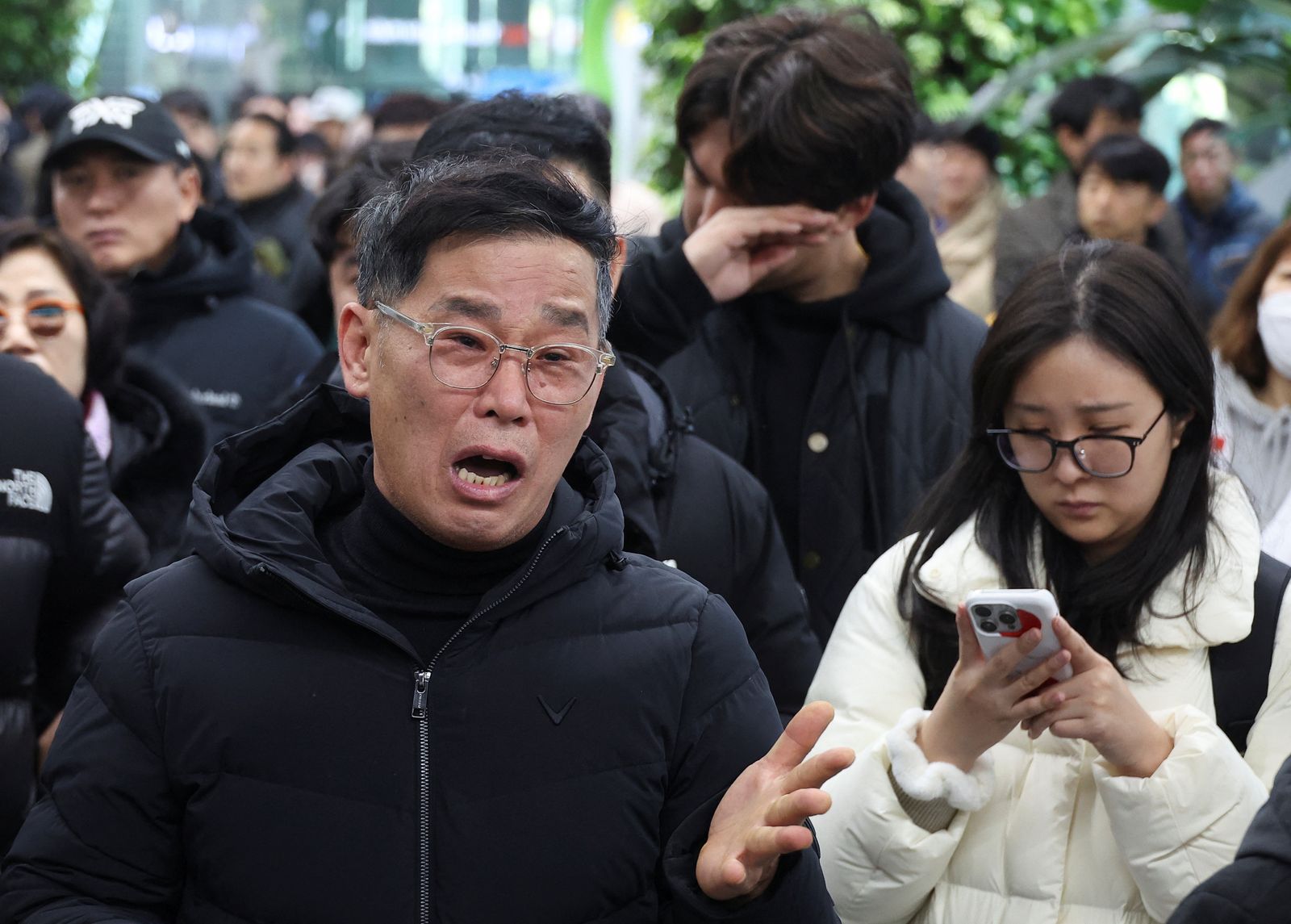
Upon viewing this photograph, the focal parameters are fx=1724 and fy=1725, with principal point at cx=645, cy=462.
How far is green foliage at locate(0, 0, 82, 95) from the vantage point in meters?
17.3

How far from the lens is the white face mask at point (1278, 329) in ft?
14.4

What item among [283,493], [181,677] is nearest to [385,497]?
[283,493]

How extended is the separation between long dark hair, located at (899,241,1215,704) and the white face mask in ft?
4.03

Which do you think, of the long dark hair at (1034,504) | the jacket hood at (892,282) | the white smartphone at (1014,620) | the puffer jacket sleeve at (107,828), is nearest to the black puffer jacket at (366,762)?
the puffer jacket sleeve at (107,828)

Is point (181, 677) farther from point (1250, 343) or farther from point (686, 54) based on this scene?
→ point (686, 54)

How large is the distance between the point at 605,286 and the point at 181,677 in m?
0.84

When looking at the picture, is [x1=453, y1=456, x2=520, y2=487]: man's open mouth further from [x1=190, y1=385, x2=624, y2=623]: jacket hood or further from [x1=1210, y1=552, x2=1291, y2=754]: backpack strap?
[x1=1210, y1=552, x2=1291, y2=754]: backpack strap

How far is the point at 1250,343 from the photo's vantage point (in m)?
4.60

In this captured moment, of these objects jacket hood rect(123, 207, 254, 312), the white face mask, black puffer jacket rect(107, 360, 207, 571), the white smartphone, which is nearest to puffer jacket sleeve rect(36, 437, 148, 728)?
black puffer jacket rect(107, 360, 207, 571)

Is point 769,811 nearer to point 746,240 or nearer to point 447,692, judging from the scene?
point 447,692

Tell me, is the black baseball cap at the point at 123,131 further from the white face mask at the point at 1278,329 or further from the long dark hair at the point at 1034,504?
the white face mask at the point at 1278,329

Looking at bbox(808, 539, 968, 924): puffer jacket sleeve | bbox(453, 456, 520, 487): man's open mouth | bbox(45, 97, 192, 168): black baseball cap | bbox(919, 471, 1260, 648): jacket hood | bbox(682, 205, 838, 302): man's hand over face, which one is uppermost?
bbox(45, 97, 192, 168): black baseball cap

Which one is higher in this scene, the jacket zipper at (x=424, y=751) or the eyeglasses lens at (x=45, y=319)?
the eyeglasses lens at (x=45, y=319)

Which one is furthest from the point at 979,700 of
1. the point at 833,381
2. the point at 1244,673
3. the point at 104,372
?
the point at 104,372
